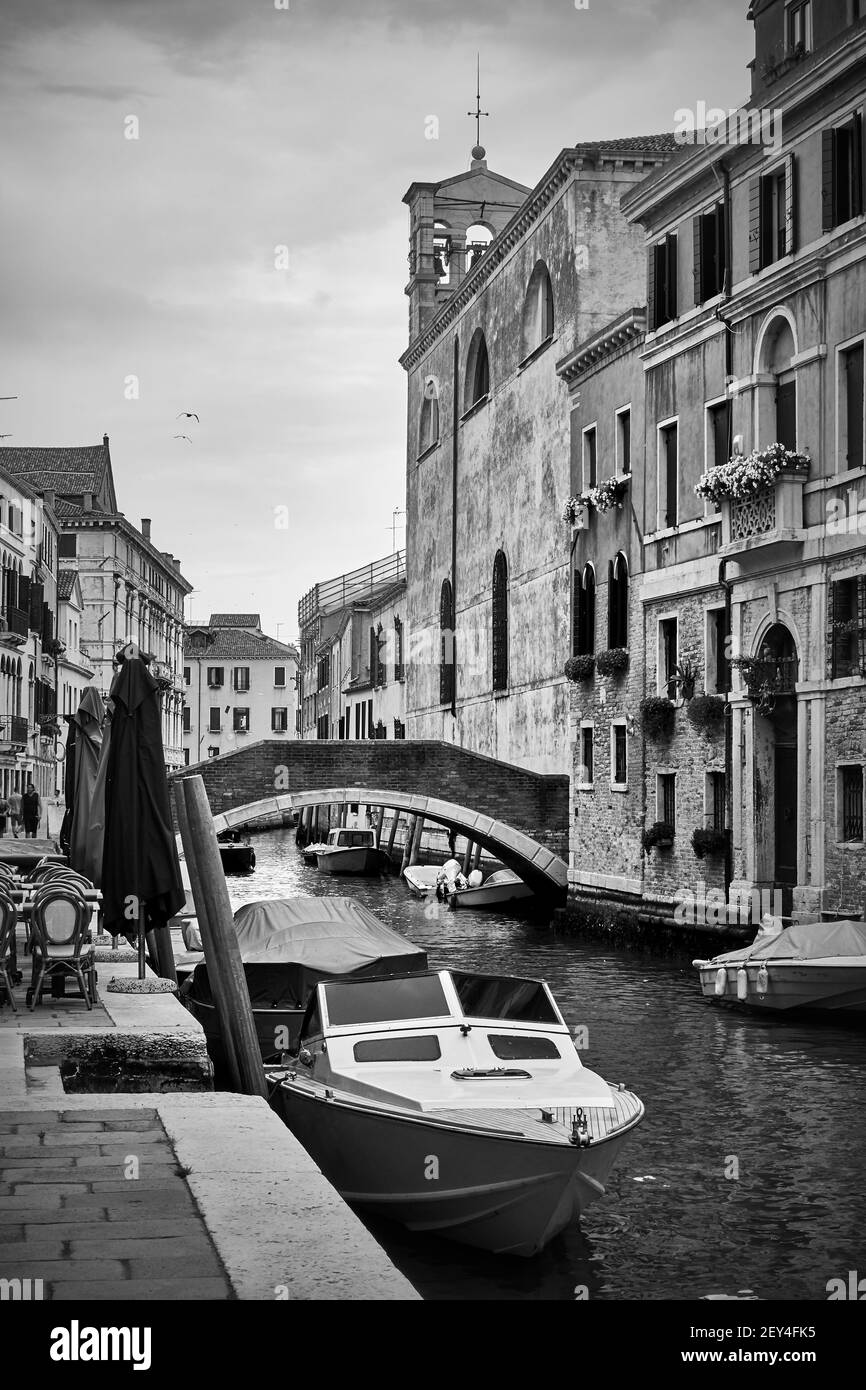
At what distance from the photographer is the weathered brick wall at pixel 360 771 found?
1118 inches

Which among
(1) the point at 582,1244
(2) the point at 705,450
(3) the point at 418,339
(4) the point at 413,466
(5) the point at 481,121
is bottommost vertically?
(1) the point at 582,1244

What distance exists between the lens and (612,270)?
95.5 ft

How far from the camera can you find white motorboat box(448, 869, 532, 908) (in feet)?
95.8

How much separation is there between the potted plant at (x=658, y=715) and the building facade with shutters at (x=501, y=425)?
16.9 feet

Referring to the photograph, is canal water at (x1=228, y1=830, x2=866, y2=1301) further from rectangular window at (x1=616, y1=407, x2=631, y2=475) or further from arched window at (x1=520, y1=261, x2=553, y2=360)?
arched window at (x1=520, y1=261, x2=553, y2=360)

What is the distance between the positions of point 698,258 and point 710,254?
214 mm

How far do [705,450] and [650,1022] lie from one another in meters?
8.22

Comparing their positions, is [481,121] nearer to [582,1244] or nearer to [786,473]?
[786,473]

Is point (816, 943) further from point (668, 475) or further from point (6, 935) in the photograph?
point (668, 475)

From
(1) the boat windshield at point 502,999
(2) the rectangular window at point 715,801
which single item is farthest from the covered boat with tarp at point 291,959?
(2) the rectangular window at point 715,801

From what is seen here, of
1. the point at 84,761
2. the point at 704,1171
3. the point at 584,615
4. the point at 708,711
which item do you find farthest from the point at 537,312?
the point at 704,1171

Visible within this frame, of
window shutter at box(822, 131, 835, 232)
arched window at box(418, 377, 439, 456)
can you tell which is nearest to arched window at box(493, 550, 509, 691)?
arched window at box(418, 377, 439, 456)

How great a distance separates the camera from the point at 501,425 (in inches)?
1337

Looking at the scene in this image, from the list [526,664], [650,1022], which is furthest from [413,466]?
[650,1022]
